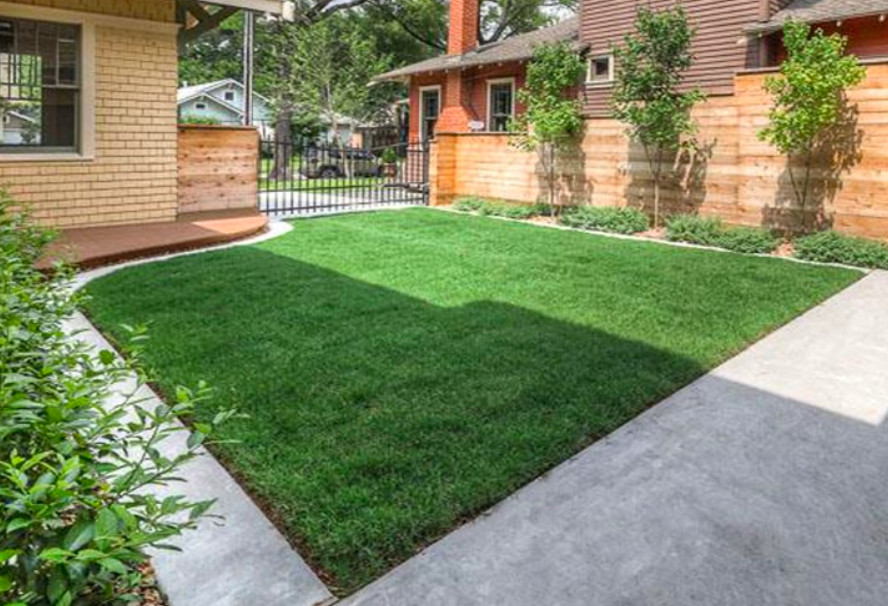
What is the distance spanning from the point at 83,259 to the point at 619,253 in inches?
204

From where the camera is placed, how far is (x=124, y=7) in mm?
7887

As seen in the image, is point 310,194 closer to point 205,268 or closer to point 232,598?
point 205,268

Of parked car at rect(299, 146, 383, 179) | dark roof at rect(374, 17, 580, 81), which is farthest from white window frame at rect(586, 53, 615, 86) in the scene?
parked car at rect(299, 146, 383, 179)

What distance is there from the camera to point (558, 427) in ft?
10.3

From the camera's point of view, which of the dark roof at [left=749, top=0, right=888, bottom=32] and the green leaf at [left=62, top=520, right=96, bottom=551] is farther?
the dark roof at [left=749, top=0, right=888, bottom=32]

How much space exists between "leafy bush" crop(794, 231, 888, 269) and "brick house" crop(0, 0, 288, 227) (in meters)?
6.54

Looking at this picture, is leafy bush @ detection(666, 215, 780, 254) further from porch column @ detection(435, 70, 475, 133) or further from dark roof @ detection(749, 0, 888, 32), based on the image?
porch column @ detection(435, 70, 475, 133)

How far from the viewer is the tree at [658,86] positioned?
866 centimetres

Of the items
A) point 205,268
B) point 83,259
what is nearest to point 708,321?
point 205,268

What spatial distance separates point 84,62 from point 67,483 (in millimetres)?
7801

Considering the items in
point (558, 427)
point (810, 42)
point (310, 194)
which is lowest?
point (558, 427)

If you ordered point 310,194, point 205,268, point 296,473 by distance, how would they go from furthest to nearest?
1. point 310,194
2. point 205,268
3. point 296,473

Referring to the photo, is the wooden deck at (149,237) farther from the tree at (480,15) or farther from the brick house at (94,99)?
the tree at (480,15)

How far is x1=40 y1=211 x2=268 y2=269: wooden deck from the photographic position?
6.65m
